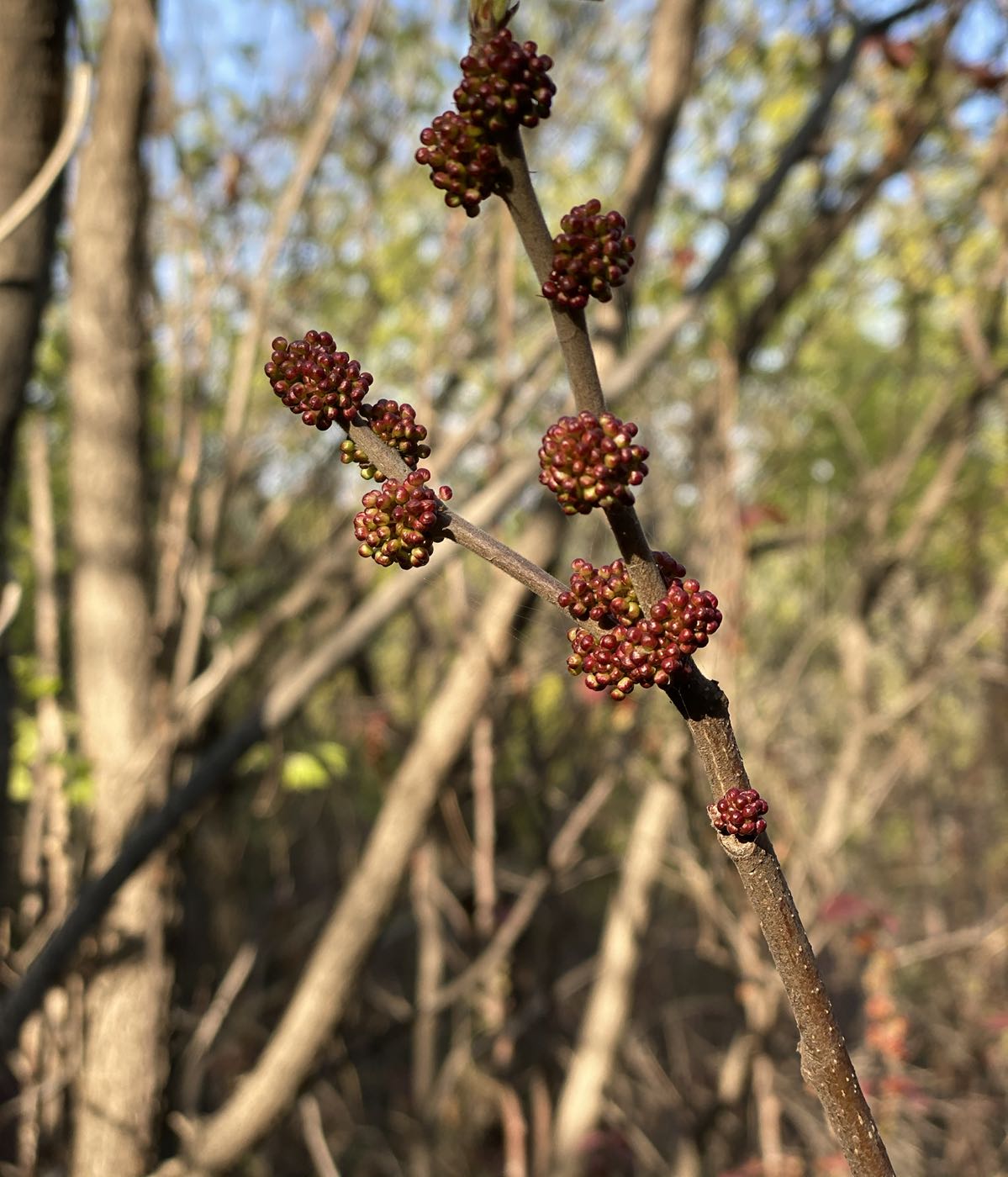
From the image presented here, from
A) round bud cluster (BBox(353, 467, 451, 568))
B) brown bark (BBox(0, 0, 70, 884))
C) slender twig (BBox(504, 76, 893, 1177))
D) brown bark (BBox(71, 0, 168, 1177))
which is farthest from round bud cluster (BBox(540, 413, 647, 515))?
brown bark (BBox(71, 0, 168, 1177))

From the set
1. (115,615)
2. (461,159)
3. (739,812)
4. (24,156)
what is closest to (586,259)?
(461,159)

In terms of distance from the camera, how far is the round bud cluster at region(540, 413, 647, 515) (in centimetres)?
87

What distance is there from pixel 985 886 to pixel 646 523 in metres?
4.48

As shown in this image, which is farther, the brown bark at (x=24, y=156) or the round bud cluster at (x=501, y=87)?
the brown bark at (x=24, y=156)

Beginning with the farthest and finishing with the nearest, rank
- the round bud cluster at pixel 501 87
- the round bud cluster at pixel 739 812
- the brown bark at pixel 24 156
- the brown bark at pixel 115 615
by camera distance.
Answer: the brown bark at pixel 115 615, the brown bark at pixel 24 156, the round bud cluster at pixel 739 812, the round bud cluster at pixel 501 87

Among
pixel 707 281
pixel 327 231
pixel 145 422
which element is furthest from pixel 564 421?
pixel 327 231

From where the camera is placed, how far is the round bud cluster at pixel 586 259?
87cm

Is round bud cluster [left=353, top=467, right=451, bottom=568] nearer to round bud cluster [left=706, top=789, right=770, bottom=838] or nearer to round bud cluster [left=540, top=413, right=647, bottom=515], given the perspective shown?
round bud cluster [left=540, top=413, right=647, bottom=515]

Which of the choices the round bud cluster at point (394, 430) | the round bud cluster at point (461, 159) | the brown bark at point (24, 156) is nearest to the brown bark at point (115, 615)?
the brown bark at point (24, 156)

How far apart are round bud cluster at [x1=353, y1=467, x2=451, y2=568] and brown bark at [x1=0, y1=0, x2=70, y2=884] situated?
5.34 feet

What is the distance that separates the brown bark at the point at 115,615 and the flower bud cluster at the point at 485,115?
3.01 meters

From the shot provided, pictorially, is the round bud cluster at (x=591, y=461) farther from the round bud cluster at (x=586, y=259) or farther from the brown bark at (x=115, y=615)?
the brown bark at (x=115, y=615)

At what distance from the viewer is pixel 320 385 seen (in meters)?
0.94

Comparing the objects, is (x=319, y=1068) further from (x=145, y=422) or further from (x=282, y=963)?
(x=282, y=963)
